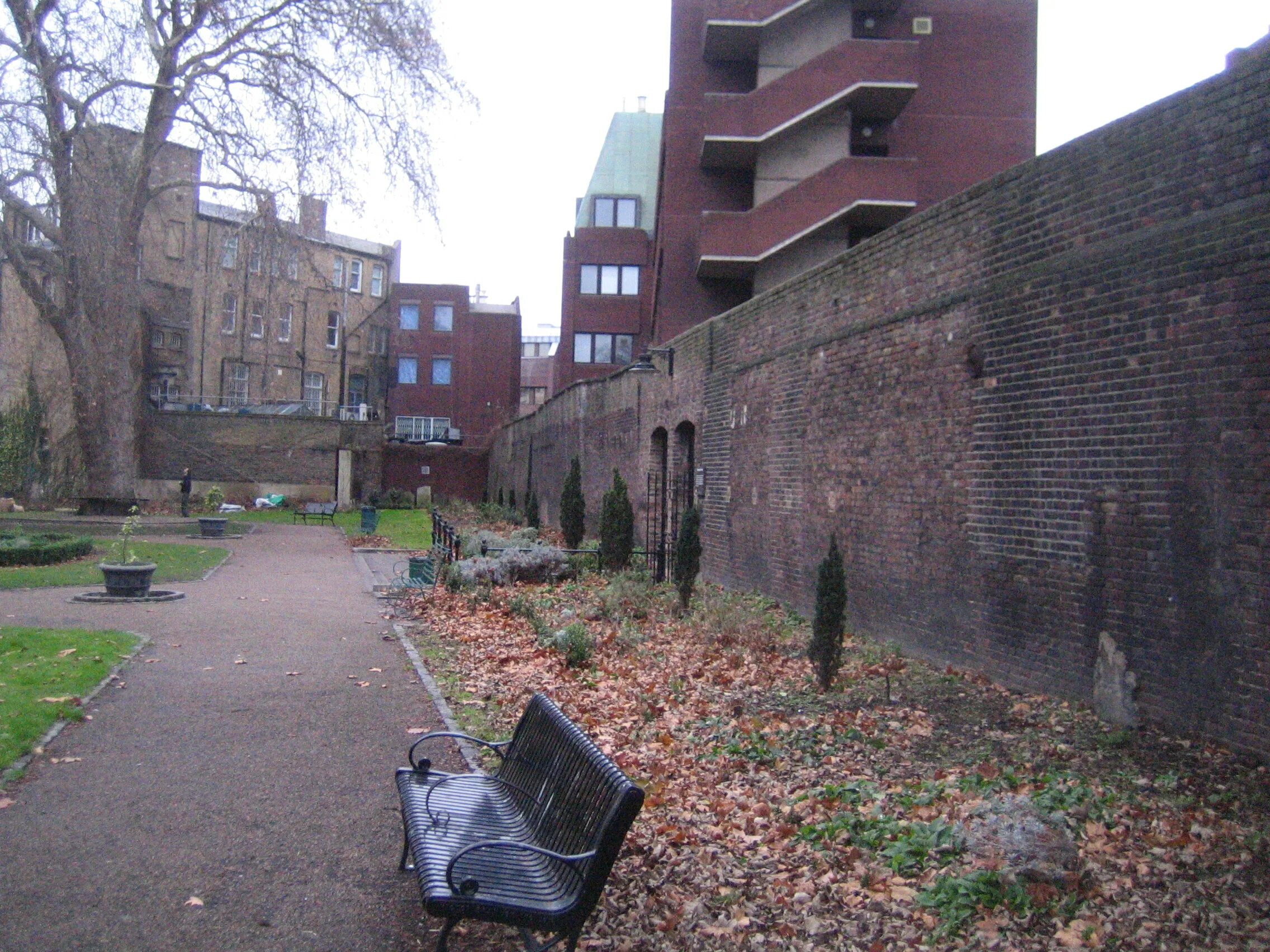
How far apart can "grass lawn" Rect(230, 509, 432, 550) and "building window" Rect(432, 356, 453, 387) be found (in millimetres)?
10832

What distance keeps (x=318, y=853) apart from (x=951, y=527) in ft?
18.4

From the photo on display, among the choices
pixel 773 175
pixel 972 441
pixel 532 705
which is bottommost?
pixel 532 705

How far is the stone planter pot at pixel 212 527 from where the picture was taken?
27.2 m

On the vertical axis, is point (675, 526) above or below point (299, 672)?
above

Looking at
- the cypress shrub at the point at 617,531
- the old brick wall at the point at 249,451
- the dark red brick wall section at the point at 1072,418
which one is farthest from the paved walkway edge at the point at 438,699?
→ the old brick wall at the point at 249,451

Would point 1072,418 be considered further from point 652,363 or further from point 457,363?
point 457,363

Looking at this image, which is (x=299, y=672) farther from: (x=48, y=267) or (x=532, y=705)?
(x=48, y=267)

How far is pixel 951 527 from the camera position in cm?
877

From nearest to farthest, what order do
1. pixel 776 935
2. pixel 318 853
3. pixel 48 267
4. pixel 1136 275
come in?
1. pixel 776 935
2. pixel 318 853
3. pixel 1136 275
4. pixel 48 267

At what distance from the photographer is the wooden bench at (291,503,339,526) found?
36594 mm

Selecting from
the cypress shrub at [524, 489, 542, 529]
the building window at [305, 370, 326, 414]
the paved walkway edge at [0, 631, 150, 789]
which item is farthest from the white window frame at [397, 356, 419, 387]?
the paved walkway edge at [0, 631, 150, 789]

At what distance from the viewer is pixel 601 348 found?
41.2 metres

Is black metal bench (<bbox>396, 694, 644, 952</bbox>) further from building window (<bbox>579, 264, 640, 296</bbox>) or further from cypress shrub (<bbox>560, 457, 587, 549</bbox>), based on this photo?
building window (<bbox>579, 264, 640, 296</bbox>)

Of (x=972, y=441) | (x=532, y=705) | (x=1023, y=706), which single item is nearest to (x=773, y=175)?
(x=972, y=441)
